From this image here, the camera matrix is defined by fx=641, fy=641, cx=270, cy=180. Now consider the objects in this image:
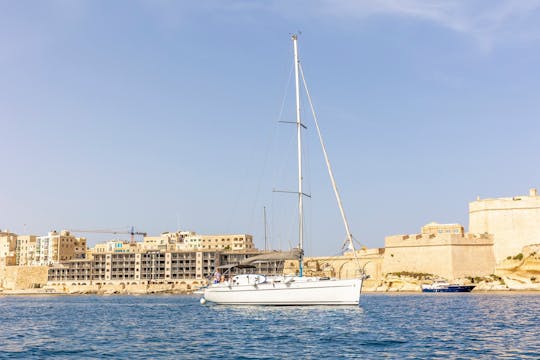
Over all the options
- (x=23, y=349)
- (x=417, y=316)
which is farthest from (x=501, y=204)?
(x=23, y=349)

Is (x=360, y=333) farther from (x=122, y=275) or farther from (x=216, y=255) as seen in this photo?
(x=122, y=275)

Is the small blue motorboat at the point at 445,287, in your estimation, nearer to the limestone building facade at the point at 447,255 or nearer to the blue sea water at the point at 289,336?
the limestone building facade at the point at 447,255

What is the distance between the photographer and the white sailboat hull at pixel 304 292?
38.0 metres

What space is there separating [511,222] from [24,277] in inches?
4384

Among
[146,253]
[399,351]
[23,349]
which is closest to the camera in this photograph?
[399,351]

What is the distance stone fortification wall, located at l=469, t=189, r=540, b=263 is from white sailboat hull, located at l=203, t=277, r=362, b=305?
192ft

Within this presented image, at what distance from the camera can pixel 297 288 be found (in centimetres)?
3859


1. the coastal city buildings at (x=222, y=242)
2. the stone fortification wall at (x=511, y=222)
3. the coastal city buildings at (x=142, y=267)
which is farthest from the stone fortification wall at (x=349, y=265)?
the coastal city buildings at (x=222, y=242)

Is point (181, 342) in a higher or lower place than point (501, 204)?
lower

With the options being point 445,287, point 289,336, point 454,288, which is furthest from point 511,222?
point 289,336

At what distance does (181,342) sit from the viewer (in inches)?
1000

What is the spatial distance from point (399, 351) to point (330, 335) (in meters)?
4.60

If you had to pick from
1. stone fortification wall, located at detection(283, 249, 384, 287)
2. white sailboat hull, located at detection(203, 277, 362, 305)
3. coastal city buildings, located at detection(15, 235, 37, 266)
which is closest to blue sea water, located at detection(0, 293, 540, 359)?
white sailboat hull, located at detection(203, 277, 362, 305)

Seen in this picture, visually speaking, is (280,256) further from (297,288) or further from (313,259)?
(313,259)
